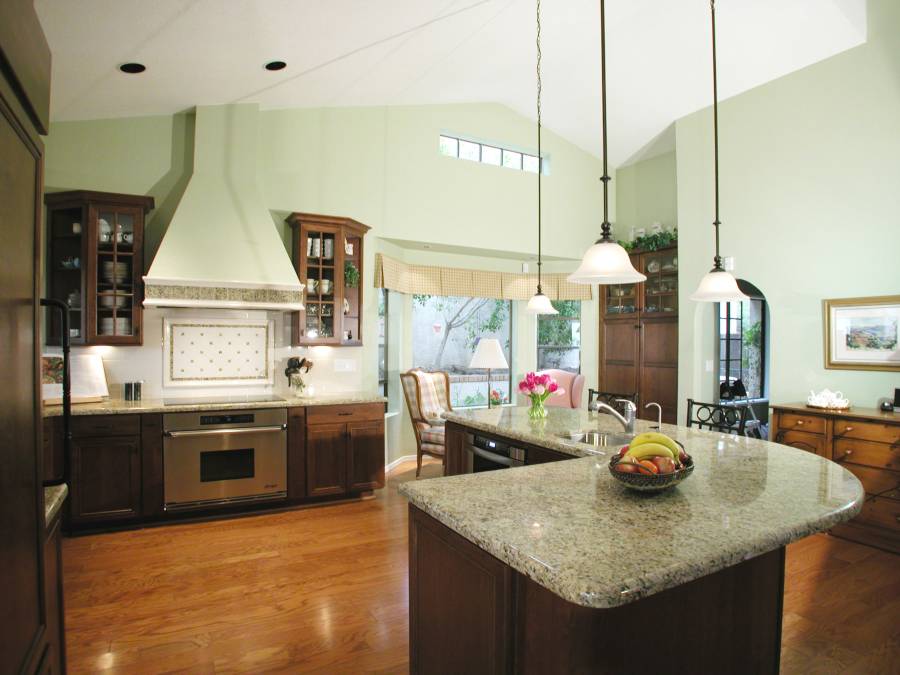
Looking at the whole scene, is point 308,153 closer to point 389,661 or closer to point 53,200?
point 53,200

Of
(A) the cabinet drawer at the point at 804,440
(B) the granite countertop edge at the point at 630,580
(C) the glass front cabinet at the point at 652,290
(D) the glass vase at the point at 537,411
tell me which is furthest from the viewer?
(C) the glass front cabinet at the point at 652,290

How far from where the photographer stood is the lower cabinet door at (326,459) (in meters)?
4.30

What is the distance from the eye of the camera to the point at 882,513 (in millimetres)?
3523

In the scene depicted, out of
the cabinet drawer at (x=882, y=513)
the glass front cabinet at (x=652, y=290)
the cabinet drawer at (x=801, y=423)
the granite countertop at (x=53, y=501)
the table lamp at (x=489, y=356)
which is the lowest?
the cabinet drawer at (x=882, y=513)

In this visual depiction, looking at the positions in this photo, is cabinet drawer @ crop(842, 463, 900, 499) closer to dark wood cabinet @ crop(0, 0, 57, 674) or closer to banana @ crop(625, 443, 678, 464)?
banana @ crop(625, 443, 678, 464)

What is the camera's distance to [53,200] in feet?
13.1

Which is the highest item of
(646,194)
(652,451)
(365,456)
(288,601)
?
(646,194)

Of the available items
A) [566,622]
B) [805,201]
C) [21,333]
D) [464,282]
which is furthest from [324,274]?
[805,201]

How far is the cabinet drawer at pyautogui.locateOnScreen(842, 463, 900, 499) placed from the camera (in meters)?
3.47

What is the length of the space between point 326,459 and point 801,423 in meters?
3.65

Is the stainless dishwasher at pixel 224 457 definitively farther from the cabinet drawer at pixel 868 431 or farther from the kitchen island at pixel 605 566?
the cabinet drawer at pixel 868 431

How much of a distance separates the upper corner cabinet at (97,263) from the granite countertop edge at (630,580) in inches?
141

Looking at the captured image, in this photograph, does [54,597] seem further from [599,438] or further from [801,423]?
[801,423]

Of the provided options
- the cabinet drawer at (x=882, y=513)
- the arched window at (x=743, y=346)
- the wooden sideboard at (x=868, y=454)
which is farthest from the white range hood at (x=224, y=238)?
the cabinet drawer at (x=882, y=513)
